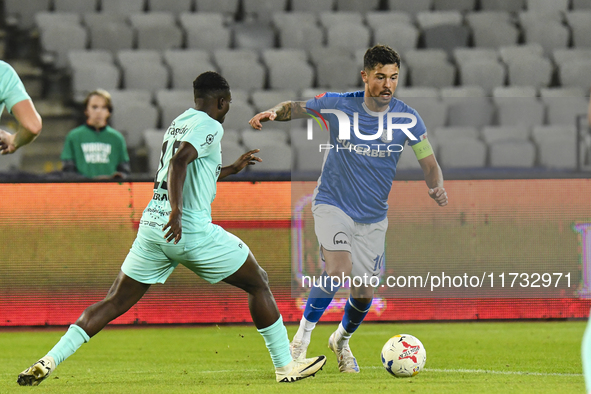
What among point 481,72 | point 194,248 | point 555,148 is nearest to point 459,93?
point 481,72

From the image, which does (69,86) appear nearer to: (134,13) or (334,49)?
(134,13)

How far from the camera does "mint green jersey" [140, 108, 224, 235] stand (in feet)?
15.6

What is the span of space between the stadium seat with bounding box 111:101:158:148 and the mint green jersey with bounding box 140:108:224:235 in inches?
235

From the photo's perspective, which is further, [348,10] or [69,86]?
[348,10]

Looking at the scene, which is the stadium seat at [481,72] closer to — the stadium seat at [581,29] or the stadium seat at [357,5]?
the stadium seat at [581,29]

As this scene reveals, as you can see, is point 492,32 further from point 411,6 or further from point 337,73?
point 337,73

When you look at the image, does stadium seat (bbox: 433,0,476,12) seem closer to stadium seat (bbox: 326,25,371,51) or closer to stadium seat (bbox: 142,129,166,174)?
stadium seat (bbox: 326,25,371,51)

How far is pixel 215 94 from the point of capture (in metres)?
4.90

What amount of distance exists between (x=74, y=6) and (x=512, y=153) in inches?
275

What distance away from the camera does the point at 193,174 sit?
4859 mm

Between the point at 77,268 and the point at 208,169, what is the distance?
317 centimetres

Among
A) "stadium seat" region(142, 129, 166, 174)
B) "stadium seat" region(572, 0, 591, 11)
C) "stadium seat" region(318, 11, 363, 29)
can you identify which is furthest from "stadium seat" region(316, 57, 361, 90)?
"stadium seat" region(572, 0, 591, 11)

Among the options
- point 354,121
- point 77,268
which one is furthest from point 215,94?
point 77,268

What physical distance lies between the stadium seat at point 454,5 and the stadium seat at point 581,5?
1.86 meters
